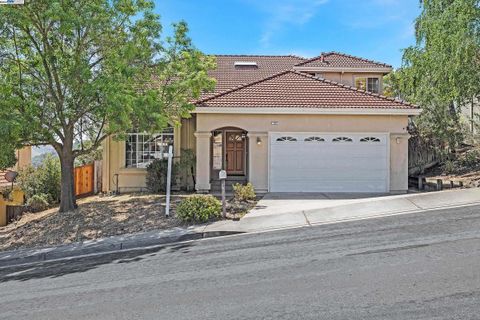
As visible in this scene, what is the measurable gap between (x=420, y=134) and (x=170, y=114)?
12.9m

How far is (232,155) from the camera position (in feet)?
68.3

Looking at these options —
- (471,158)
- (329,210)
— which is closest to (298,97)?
(329,210)

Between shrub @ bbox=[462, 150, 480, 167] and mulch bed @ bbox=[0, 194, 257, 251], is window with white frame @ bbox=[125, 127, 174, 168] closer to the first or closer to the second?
mulch bed @ bbox=[0, 194, 257, 251]

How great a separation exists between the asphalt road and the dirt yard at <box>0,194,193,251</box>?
7.37ft

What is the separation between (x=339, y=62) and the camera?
23.4 meters

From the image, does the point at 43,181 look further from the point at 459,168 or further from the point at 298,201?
the point at 459,168

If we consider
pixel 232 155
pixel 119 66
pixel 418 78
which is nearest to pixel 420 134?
pixel 418 78

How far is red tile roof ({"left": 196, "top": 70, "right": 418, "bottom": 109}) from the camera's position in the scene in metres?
17.2

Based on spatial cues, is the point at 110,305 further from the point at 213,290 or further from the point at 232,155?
the point at 232,155

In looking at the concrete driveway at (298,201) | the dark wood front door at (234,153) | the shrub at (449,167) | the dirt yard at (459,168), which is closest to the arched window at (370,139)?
the concrete driveway at (298,201)

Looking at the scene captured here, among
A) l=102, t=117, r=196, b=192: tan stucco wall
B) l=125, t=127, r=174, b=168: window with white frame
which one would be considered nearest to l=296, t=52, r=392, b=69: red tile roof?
l=102, t=117, r=196, b=192: tan stucco wall

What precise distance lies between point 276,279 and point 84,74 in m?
8.19

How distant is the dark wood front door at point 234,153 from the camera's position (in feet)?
68.1

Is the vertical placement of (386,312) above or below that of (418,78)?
below
